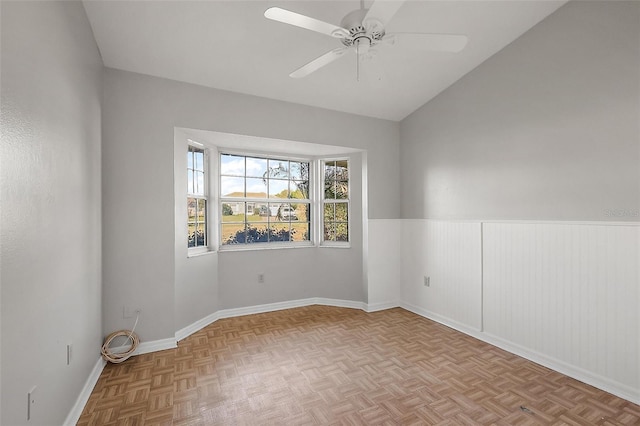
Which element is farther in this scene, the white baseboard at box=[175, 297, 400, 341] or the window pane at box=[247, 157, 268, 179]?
the window pane at box=[247, 157, 268, 179]

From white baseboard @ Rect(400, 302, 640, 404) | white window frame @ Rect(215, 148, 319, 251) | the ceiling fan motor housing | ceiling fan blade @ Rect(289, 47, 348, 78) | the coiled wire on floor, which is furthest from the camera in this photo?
white window frame @ Rect(215, 148, 319, 251)

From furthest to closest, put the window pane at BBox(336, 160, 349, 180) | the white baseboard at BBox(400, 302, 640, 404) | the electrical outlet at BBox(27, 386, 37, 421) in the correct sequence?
the window pane at BBox(336, 160, 349, 180)
the white baseboard at BBox(400, 302, 640, 404)
the electrical outlet at BBox(27, 386, 37, 421)

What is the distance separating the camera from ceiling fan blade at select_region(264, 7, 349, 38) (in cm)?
165

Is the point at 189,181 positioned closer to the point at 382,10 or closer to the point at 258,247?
the point at 258,247

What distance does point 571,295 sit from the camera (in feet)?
8.37

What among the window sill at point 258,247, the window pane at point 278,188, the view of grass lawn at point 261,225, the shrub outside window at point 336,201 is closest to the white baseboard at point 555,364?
the shrub outside window at point 336,201

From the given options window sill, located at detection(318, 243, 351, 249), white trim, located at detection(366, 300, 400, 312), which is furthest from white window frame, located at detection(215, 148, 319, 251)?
white trim, located at detection(366, 300, 400, 312)

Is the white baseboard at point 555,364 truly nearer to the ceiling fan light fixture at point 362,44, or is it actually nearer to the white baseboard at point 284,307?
the white baseboard at point 284,307

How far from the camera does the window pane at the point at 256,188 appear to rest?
425 cm

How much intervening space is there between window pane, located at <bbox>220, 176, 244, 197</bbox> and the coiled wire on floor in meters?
1.77

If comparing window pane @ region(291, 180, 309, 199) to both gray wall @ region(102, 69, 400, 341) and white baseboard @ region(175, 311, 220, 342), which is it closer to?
gray wall @ region(102, 69, 400, 341)

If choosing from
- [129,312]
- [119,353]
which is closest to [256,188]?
[129,312]

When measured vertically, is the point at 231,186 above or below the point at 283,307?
above

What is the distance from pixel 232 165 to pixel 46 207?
104 inches
